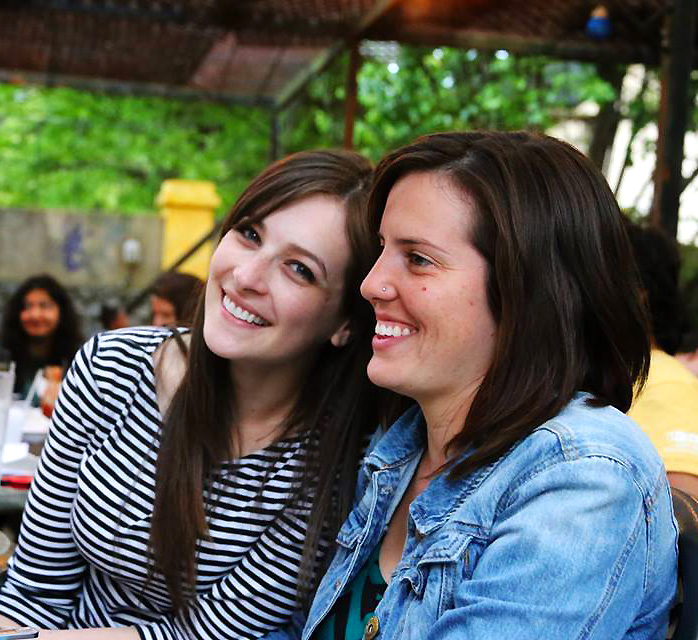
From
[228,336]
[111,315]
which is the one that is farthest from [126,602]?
[111,315]

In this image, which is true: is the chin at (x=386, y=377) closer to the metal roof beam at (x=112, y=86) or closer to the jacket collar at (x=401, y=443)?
the jacket collar at (x=401, y=443)

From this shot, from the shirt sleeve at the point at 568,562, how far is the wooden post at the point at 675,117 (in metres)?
4.26

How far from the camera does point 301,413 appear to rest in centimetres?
216

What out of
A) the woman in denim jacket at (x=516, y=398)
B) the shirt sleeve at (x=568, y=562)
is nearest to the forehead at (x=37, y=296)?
the woman in denim jacket at (x=516, y=398)

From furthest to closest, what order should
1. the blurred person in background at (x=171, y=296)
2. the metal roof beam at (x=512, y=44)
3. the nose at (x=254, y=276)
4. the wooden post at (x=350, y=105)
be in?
the wooden post at (x=350, y=105), the metal roof beam at (x=512, y=44), the blurred person in background at (x=171, y=296), the nose at (x=254, y=276)

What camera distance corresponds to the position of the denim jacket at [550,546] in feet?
4.27

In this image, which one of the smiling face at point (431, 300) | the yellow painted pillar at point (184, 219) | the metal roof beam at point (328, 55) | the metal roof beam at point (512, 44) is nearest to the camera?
the smiling face at point (431, 300)

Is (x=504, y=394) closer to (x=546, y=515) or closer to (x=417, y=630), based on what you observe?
(x=546, y=515)

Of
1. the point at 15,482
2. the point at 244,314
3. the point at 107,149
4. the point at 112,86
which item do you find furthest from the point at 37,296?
the point at 107,149

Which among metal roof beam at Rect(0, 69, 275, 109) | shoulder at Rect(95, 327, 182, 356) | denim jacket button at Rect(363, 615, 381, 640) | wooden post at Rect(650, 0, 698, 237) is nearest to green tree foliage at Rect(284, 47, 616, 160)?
metal roof beam at Rect(0, 69, 275, 109)

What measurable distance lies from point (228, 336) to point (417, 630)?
776 mm

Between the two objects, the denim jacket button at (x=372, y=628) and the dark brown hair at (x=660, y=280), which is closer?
the denim jacket button at (x=372, y=628)

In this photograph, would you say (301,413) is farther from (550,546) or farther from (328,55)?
(328,55)

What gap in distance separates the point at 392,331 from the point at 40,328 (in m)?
4.84
